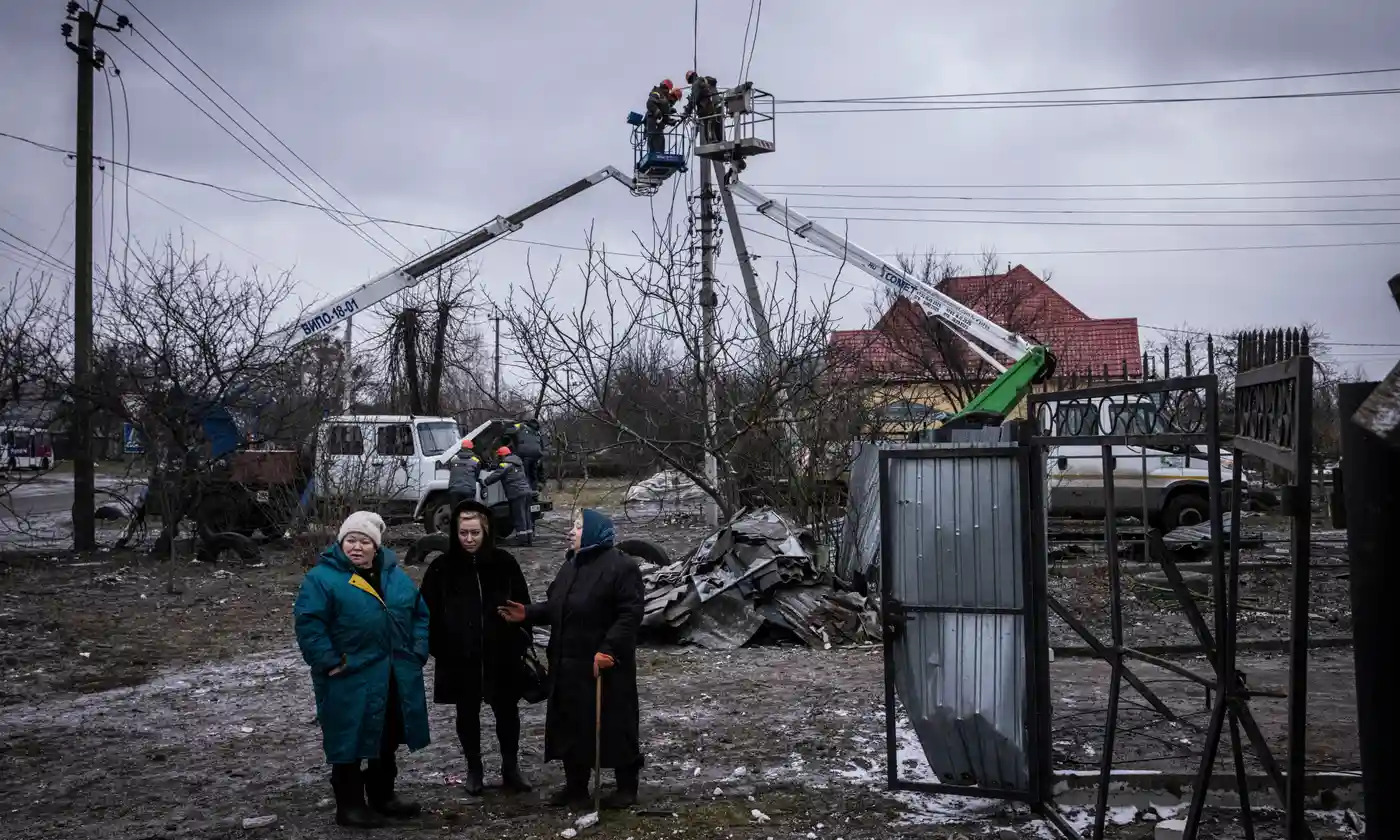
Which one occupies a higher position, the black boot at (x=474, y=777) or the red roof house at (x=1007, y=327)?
the red roof house at (x=1007, y=327)

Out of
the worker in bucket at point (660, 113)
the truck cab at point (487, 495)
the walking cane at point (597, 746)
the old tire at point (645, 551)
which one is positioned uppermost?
the worker in bucket at point (660, 113)

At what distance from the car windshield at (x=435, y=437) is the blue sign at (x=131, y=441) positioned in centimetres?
491

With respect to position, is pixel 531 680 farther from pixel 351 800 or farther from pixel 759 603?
pixel 759 603

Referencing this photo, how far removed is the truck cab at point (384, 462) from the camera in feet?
50.9

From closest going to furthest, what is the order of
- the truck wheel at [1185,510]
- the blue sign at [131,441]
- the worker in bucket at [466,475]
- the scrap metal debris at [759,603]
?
the scrap metal debris at [759,603]
the blue sign at [131,441]
the worker in bucket at [466,475]
the truck wheel at [1185,510]

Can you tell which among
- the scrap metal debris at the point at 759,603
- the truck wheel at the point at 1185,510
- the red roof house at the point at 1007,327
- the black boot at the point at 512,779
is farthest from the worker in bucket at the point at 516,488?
the black boot at the point at 512,779

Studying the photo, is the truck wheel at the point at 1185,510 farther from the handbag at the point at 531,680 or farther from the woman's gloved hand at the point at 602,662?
the woman's gloved hand at the point at 602,662

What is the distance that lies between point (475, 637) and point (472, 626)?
0.18 ft

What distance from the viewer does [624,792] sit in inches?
220

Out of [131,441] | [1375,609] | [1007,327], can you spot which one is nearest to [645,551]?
[131,441]

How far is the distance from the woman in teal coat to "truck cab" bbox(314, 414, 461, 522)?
33.7ft

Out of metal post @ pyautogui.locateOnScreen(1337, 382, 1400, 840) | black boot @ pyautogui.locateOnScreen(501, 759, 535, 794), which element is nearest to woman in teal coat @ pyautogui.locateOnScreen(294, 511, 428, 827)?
black boot @ pyautogui.locateOnScreen(501, 759, 535, 794)

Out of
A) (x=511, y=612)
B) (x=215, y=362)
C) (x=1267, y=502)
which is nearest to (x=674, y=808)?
(x=511, y=612)

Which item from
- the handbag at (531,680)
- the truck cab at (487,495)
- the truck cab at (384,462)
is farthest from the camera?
the truck cab at (487,495)
